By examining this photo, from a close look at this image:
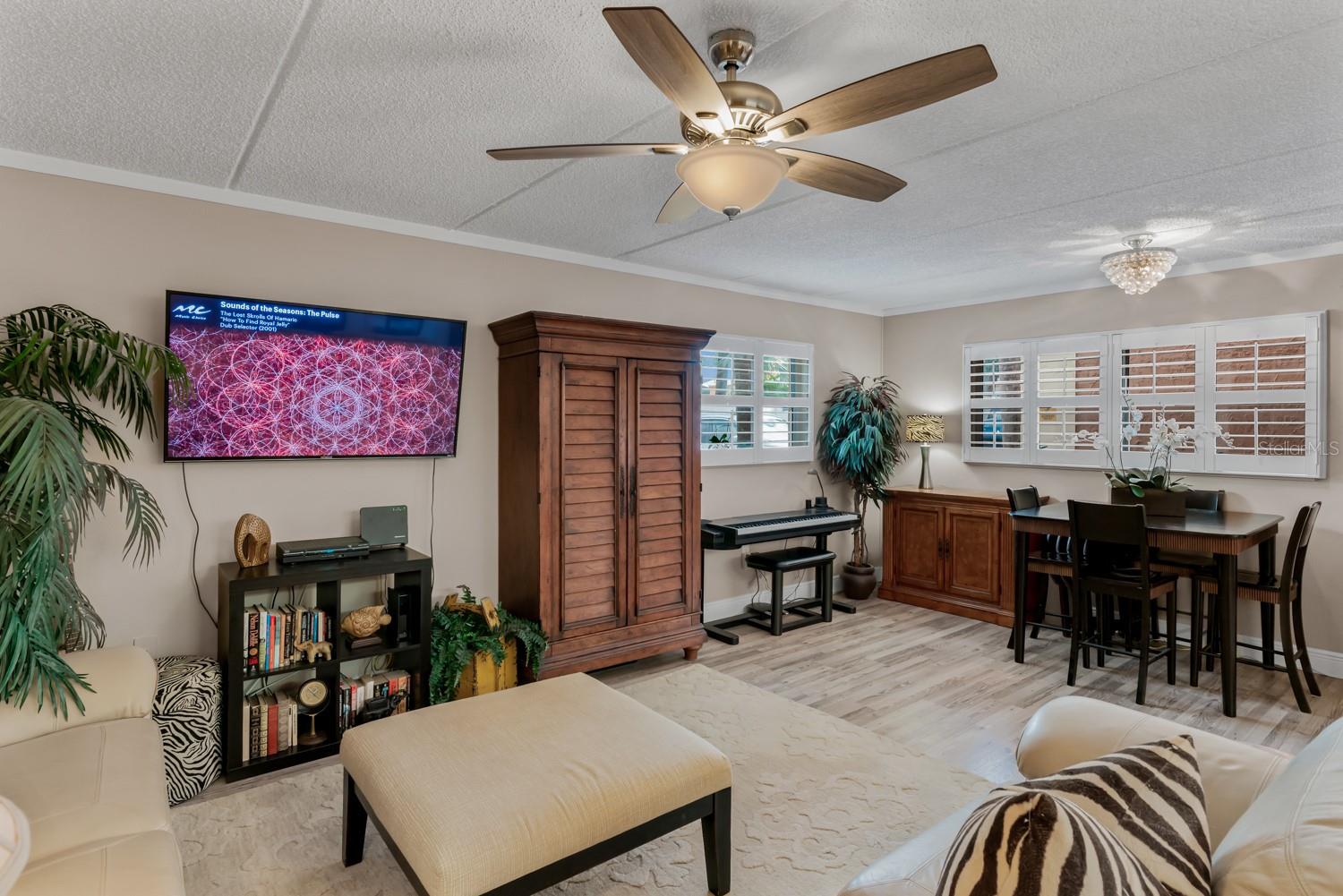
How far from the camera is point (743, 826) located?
250 cm

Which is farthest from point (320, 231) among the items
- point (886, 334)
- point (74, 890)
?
point (886, 334)

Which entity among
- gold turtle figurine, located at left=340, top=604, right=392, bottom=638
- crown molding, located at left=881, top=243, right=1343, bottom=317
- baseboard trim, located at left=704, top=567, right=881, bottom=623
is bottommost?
baseboard trim, located at left=704, top=567, right=881, bottom=623

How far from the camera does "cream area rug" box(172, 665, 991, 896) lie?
7.17 ft

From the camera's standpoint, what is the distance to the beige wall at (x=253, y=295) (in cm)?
283

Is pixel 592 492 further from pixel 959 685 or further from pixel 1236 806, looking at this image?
pixel 1236 806

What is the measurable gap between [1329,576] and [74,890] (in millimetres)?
5637

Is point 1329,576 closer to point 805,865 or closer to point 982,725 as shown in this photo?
point 982,725

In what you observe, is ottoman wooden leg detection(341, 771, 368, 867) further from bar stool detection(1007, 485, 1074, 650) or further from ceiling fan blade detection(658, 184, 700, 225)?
bar stool detection(1007, 485, 1074, 650)

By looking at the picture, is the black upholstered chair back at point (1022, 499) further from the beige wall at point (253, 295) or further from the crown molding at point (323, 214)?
the beige wall at point (253, 295)

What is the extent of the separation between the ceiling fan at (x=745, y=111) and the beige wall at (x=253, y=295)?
1.88 metres

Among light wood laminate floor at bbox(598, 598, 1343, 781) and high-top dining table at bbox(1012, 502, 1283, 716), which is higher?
high-top dining table at bbox(1012, 502, 1283, 716)

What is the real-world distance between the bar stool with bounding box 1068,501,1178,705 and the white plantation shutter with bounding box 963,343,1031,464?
4.92 feet

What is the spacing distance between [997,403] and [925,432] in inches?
23.2

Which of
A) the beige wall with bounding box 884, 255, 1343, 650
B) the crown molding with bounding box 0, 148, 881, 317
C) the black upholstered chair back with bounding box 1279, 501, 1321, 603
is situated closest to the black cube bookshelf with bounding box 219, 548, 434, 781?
the crown molding with bounding box 0, 148, 881, 317
